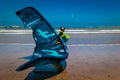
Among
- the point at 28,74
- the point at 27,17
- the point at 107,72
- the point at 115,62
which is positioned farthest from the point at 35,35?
the point at 115,62

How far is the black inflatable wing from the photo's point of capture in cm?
682

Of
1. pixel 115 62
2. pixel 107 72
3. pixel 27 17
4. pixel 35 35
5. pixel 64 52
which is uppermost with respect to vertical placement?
pixel 27 17

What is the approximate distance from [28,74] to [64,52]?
182cm

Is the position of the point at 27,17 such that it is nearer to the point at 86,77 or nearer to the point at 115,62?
the point at 86,77

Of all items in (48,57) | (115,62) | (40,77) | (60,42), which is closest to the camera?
(48,57)

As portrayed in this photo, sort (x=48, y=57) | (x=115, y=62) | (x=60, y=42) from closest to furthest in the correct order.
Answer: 1. (x=48, y=57)
2. (x=60, y=42)
3. (x=115, y=62)

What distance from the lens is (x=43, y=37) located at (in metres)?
8.03

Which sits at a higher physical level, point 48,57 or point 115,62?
point 48,57

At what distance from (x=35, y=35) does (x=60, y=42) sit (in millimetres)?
1169

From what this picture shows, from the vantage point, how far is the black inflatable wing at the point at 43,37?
6819mm

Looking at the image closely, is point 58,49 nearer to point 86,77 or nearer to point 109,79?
point 86,77

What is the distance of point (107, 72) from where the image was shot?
7680 mm

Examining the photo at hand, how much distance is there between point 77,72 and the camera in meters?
7.79

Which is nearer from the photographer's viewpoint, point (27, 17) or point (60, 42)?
point (27, 17)
